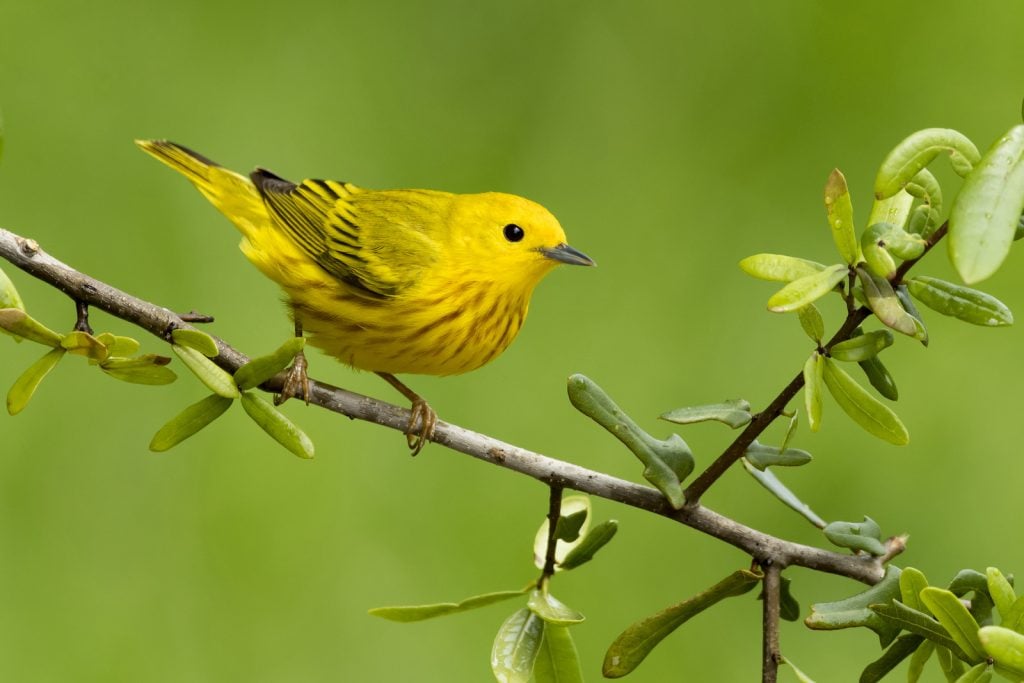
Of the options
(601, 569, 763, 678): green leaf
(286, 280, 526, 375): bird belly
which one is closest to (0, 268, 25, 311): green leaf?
(601, 569, 763, 678): green leaf

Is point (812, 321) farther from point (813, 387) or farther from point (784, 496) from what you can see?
point (784, 496)

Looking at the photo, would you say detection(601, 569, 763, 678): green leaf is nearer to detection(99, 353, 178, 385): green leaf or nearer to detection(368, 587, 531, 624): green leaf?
detection(368, 587, 531, 624): green leaf

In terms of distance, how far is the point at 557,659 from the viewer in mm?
1508

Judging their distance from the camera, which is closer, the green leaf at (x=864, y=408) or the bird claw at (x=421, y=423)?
the green leaf at (x=864, y=408)

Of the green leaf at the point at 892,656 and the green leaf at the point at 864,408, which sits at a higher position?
the green leaf at the point at 864,408

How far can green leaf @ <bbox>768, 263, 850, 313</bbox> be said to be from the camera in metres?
1.12

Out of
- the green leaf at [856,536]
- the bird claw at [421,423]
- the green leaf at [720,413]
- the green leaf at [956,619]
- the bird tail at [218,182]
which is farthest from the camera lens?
the bird tail at [218,182]

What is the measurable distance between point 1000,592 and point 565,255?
1.38 meters

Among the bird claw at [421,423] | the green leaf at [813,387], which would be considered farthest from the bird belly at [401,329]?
the green leaf at [813,387]

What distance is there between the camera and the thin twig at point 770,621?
4.46 feet

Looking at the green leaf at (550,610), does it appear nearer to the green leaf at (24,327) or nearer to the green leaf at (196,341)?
the green leaf at (196,341)

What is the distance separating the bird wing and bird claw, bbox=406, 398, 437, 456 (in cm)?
30

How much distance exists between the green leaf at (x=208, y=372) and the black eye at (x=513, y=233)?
1.30 m

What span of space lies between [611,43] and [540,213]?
54.8 inches
